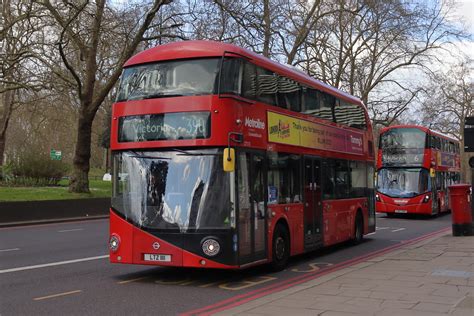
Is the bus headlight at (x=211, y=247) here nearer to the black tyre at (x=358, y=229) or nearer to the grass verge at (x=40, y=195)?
the black tyre at (x=358, y=229)

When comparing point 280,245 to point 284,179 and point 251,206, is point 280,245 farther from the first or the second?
point 251,206

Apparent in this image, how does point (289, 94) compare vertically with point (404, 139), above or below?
below

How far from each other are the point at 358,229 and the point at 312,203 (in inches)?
152

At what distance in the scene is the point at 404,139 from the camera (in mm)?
25969

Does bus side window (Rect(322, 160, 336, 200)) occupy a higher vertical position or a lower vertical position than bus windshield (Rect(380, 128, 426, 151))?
lower

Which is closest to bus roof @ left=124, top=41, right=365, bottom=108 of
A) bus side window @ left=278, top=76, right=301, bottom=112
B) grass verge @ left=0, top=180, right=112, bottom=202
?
bus side window @ left=278, top=76, right=301, bottom=112

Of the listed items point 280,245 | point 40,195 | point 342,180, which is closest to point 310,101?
point 342,180

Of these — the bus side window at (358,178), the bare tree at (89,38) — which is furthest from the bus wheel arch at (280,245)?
the bare tree at (89,38)

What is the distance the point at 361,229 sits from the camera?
616 inches

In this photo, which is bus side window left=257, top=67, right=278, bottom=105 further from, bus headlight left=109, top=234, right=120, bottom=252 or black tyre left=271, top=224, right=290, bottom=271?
bus headlight left=109, top=234, right=120, bottom=252

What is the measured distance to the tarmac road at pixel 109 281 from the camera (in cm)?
745

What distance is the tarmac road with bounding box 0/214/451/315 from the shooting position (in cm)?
745

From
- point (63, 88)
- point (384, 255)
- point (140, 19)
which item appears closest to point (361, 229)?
point (384, 255)

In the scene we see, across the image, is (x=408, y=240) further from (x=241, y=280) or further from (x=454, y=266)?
(x=241, y=280)
